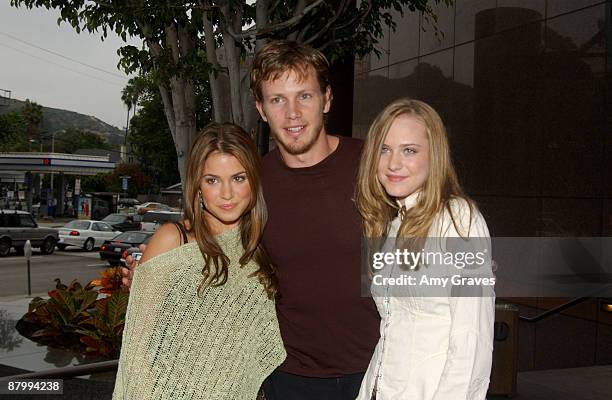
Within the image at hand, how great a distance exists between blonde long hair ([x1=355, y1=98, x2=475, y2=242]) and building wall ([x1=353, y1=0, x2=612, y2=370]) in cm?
594

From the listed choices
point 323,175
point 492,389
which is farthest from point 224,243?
point 492,389

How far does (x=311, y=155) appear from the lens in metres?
3.17

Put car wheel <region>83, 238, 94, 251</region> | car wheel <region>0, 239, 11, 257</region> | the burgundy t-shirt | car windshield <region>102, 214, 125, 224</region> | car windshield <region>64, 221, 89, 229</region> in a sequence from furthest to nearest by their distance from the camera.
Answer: car windshield <region>102, 214, 125, 224</region>, car windshield <region>64, 221, 89, 229</region>, car wheel <region>83, 238, 94, 251</region>, car wheel <region>0, 239, 11, 257</region>, the burgundy t-shirt

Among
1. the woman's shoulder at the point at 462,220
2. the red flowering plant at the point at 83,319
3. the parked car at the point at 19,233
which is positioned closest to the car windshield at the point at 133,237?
the parked car at the point at 19,233

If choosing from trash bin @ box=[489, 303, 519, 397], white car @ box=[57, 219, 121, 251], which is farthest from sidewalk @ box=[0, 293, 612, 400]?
white car @ box=[57, 219, 121, 251]

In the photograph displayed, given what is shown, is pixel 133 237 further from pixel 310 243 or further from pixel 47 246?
pixel 310 243

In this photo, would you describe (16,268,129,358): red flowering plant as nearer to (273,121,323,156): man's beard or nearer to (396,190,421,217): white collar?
(273,121,323,156): man's beard

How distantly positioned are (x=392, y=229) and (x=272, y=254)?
1.98 feet

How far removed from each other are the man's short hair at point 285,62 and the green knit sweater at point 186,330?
829 mm

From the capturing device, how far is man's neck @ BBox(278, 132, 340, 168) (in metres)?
3.17

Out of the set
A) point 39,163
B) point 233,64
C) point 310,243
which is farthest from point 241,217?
point 39,163

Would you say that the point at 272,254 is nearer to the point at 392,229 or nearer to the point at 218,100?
the point at 392,229

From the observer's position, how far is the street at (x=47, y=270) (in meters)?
16.7

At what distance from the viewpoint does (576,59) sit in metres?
8.34
